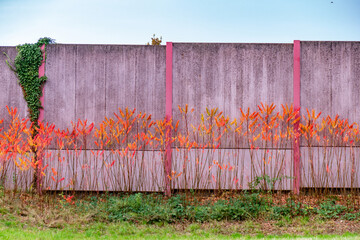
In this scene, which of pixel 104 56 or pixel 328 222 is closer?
pixel 328 222

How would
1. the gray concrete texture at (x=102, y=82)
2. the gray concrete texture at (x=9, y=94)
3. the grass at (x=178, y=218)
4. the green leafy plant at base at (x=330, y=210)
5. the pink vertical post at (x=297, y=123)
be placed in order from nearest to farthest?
1. the grass at (x=178, y=218)
2. the green leafy plant at base at (x=330, y=210)
3. the pink vertical post at (x=297, y=123)
4. the gray concrete texture at (x=102, y=82)
5. the gray concrete texture at (x=9, y=94)

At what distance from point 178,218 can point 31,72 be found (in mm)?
3460

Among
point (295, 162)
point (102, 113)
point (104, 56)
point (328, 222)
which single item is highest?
point (104, 56)

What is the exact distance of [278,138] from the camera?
614 centimetres

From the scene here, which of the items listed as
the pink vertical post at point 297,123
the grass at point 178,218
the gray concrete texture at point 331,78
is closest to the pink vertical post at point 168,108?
the grass at point 178,218

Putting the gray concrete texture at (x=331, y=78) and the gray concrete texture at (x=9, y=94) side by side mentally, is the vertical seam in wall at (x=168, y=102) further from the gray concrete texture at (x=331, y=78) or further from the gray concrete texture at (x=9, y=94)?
the gray concrete texture at (x=9, y=94)

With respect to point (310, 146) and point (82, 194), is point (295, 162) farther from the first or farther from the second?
point (82, 194)

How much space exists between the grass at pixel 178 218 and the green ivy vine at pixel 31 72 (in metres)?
1.50

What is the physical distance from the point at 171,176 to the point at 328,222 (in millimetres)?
2417

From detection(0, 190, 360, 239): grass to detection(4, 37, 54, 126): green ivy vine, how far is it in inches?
59.2

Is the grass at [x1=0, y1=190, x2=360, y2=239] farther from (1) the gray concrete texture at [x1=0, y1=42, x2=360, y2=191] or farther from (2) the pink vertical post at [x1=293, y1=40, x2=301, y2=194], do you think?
(1) the gray concrete texture at [x1=0, y1=42, x2=360, y2=191]

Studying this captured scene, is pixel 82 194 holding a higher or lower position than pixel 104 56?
lower

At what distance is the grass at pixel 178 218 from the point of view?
4.80 meters

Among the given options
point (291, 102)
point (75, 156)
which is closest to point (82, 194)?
point (75, 156)
